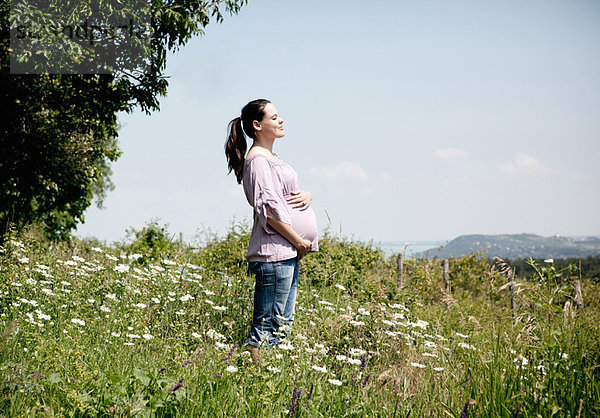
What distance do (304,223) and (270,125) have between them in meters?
0.90

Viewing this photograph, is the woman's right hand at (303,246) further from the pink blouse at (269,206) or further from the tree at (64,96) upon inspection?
the tree at (64,96)

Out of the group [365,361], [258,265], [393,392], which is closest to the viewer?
[393,392]

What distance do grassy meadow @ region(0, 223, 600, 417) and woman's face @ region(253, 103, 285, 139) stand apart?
1.71 metres

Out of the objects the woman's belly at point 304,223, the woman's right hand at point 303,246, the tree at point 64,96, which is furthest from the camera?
the tree at point 64,96

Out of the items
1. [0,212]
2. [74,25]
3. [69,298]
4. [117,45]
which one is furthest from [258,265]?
[0,212]

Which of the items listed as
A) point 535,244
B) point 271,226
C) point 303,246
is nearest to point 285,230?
point 271,226

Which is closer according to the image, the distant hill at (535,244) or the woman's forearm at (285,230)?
the woman's forearm at (285,230)

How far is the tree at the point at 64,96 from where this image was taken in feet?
34.6

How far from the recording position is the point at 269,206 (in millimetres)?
3902

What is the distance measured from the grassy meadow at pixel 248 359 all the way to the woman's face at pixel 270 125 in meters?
1.71

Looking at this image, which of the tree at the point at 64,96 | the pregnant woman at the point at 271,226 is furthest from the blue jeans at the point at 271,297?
the tree at the point at 64,96

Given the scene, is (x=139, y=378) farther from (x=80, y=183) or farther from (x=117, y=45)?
(x=80, y=183)

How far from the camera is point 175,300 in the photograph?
520 cm

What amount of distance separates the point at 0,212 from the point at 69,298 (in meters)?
11.9
